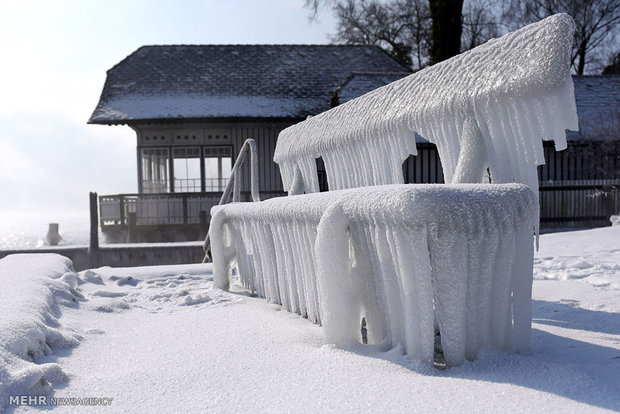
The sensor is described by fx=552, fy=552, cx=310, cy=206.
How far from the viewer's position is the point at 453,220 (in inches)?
72.0

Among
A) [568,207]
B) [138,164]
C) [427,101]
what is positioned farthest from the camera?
[138,164]

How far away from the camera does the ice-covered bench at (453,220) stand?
1.87 m

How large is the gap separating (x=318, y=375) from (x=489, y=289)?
2.23 ft

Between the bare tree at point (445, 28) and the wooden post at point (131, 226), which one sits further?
the wooden post at point (131, 226)

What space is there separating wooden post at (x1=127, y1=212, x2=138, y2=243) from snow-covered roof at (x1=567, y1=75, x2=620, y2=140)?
36.2 feet

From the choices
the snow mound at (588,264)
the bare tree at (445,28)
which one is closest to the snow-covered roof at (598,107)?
the bare tree at (445,28)

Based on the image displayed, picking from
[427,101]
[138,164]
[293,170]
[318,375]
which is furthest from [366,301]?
[138,164]

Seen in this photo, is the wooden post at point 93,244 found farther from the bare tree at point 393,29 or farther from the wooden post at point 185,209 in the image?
the bare tree at point 393,29

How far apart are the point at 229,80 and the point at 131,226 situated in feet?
16.8

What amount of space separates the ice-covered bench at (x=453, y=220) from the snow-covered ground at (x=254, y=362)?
0.15 metres

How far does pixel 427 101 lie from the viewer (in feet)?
9.08

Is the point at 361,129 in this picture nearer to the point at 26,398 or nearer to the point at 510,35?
the point at 510,35

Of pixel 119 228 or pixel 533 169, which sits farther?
pixel 119 228

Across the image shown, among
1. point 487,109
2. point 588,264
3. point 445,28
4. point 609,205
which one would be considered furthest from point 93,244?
point 609,205
